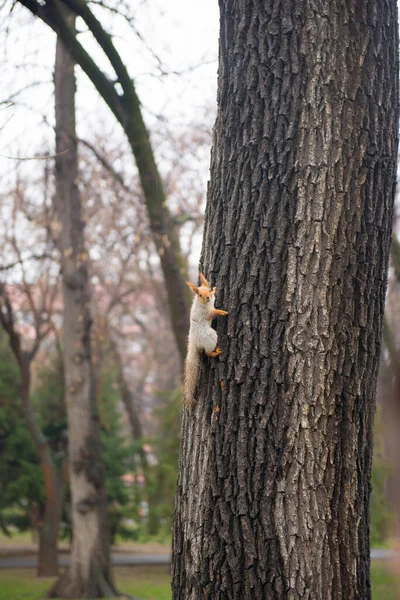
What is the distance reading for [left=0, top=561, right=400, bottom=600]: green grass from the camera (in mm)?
9570

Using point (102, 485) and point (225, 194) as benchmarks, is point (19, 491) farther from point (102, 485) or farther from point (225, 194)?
point (225, 194)

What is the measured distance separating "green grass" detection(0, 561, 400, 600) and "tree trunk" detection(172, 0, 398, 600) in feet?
17.1

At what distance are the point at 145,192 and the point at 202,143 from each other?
605 centimetres

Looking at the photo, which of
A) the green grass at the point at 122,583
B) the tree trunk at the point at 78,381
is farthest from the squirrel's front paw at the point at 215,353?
the tree trunk at the point at 78,381

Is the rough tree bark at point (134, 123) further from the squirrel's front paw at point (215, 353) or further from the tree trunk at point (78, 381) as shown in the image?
the squirrel's front paw at point (215, 353)

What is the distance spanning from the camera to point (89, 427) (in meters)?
11.1

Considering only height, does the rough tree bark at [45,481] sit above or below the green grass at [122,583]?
above

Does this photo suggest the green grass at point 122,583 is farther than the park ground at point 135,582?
Yes

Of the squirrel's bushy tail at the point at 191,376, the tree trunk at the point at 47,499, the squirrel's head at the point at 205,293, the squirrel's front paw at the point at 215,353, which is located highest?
the squirrel's head at the point at 205,293

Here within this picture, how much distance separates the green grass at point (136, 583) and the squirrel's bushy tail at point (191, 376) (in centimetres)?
535

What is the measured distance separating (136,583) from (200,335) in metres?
11.2

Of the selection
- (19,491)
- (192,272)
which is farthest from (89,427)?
(192,272)

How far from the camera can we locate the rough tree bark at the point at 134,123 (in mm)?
6191

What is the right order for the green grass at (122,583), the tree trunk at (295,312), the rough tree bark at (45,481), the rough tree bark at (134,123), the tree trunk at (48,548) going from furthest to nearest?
1. the tree trunk at (48,548)
2. the rough tree bark at (45,481)
3. the green grass at (122,583)
4. the rough tree bark at (134,123)
5. the tree trunk at (295,312)
